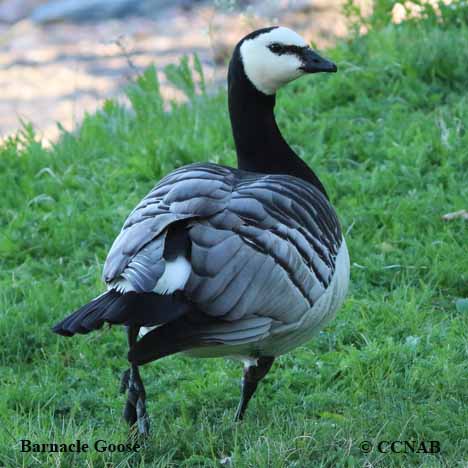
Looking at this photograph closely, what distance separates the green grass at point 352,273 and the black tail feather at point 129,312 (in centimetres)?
55

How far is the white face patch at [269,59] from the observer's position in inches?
169

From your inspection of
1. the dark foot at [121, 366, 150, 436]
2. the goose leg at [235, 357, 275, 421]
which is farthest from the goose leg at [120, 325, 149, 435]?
the goose leg at [235, 357, 275, 421]

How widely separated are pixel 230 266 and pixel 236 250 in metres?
0.07

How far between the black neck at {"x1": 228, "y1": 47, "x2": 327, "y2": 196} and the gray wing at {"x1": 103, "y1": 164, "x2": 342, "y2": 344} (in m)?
0.44

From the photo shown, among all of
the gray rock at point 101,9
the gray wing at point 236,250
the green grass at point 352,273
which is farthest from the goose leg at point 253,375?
the gray rock at point 101,9

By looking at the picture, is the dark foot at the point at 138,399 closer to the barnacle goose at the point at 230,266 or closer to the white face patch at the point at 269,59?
the barnacle goose at the point at 230,266

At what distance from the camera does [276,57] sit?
4.31 m

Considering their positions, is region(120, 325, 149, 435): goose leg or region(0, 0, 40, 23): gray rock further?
region(0, 0, 40, 23): gray rock

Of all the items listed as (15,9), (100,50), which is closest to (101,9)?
(15,9)

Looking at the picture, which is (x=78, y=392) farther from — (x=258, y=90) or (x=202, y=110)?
(x=202, y=110)

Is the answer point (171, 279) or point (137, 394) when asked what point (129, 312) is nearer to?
point (171, 279)

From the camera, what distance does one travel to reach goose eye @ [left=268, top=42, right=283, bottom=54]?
14.1 ft

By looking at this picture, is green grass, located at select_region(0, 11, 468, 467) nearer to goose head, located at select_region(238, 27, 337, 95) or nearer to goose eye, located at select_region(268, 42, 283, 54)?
goose head, located at select_region(238, 27, 337, 95)

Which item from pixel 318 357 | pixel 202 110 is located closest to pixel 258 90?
pixel 318 357
